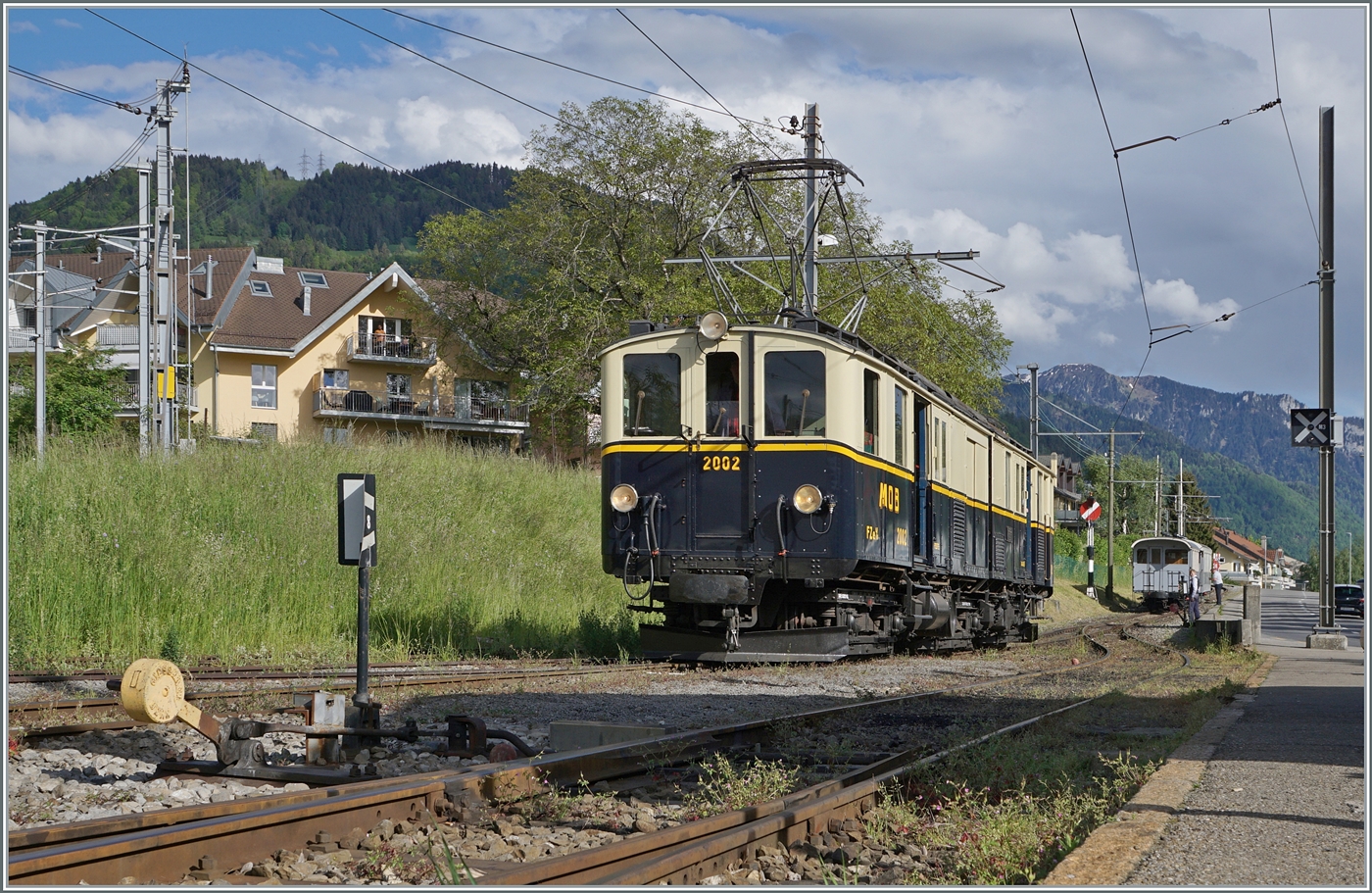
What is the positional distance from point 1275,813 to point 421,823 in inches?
152

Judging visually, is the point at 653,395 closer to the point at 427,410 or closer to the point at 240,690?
the point at 240,690

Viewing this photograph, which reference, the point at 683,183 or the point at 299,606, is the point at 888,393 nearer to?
the point at 299,606

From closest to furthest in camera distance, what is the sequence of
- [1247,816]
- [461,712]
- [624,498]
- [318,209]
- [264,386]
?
[1247,816]
[461,712]
[624,498]
[264,386]
[318,209]

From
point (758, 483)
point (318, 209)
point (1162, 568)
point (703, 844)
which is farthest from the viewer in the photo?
point (318, 209)

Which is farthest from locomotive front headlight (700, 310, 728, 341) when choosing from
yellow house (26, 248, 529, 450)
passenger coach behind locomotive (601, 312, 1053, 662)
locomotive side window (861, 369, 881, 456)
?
→ yellow house (26, 248, 529, 450)

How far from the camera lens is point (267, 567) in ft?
49.6

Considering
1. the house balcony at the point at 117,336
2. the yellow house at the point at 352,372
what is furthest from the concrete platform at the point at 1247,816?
the house balcony at the point at 117,336

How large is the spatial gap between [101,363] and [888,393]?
Answer: 120 feet

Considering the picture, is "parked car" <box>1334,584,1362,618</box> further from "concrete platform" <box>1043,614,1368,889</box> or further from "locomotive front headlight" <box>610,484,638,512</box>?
"concrete platform" <box>1043,614,1368,889</box>

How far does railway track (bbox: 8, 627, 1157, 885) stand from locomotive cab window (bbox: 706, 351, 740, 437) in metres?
6.48

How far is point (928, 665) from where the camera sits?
49.9 feet

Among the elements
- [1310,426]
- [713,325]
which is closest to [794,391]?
[713,325]

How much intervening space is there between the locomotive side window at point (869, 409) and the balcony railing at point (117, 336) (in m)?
43.8

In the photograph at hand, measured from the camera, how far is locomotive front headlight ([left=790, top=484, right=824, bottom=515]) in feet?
40.8
